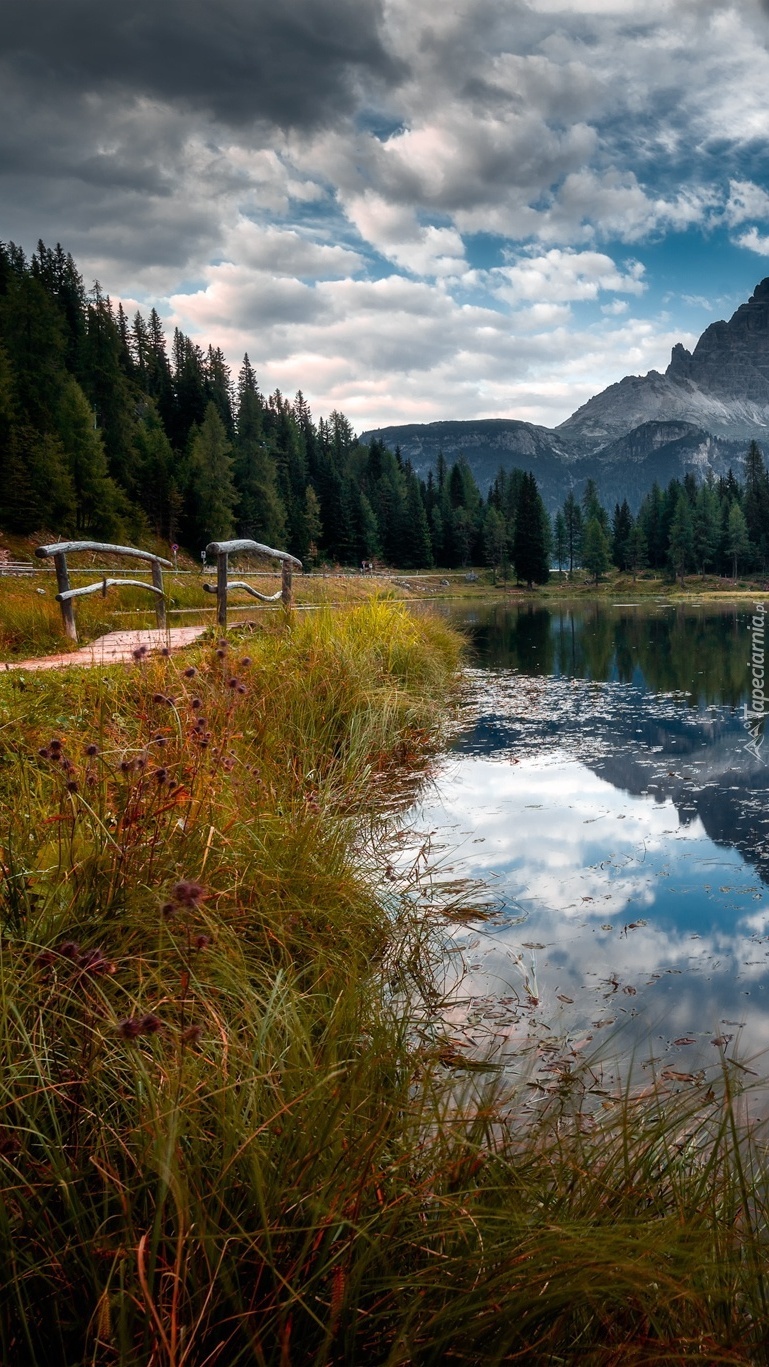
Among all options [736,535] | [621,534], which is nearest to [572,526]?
[621,534]

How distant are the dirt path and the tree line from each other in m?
33.1

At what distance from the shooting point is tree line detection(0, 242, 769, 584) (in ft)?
149

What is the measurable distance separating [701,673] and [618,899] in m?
12.8

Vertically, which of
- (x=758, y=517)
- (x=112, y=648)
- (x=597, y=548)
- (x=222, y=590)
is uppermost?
(x=758, y=517)

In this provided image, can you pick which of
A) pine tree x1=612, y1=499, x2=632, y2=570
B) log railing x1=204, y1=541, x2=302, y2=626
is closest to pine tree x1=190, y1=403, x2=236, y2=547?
log railing x1=204, y1=541, x2=302, y2=626

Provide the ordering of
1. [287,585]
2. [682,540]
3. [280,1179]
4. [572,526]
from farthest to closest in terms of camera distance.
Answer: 1. [572,526]
2. [682,540]
3. [287,585]
4. [280,1179]

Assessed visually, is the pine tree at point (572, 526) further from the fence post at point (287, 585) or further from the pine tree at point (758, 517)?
the fence post at point (287, 585)

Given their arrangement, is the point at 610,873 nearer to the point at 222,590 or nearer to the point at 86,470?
the point at 222,590

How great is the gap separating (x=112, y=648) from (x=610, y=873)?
7.54 m

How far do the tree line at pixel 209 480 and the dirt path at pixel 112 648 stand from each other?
33.1m

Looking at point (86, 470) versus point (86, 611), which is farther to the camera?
point (86, 470)

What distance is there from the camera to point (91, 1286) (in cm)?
150

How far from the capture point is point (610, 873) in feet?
18.2

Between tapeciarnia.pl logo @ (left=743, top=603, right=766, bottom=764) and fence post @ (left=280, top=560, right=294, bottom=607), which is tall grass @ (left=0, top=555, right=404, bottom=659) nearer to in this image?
fence post @ (left=280, top=560, right=294, bottom=607)
